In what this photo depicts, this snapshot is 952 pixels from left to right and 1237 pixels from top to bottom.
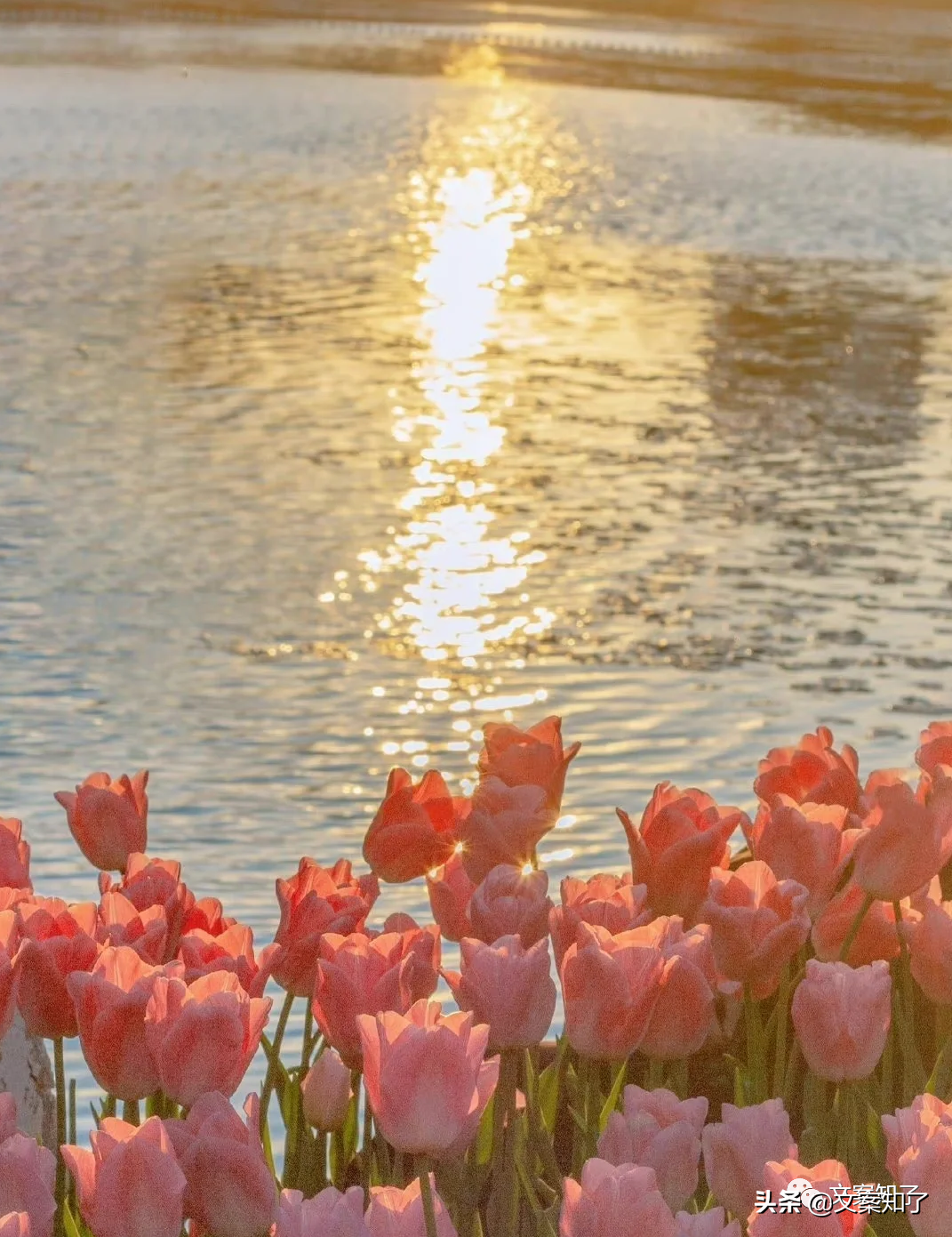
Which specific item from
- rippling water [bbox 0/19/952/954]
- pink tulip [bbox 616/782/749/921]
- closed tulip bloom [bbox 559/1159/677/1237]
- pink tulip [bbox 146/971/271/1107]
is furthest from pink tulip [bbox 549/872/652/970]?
rippling water [bbox 0/19/952/954]

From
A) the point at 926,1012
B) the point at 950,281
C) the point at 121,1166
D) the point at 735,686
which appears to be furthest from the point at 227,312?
the point at 121,1166

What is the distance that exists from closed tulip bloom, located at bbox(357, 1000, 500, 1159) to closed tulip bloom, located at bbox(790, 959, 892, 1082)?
1.32 feet

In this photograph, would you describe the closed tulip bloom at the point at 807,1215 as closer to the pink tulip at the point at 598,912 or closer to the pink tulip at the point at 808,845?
the pink tulip at the point at 598,912

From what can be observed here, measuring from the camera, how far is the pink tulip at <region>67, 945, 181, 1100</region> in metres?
1.62

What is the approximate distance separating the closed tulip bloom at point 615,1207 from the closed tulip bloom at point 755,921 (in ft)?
1.70

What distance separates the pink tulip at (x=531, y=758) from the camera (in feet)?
6.90

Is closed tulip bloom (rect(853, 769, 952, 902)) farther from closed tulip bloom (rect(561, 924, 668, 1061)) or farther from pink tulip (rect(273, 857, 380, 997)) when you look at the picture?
pink tulip (rect(273, 857, 380, 997))

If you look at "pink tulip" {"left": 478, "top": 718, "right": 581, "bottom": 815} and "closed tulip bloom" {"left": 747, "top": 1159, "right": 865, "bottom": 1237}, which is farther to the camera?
"pink tulip" {"left": 478, "top": 718, "right": 581, "bottom": 815}

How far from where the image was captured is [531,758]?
211 centimetres

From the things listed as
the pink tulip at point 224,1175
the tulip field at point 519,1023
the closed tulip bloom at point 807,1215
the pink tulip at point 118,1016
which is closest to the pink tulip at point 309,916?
the tulip field at point 519,1023

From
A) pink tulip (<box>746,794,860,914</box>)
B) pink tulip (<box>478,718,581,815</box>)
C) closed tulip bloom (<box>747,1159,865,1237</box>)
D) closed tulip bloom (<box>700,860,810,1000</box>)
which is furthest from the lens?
pink tulip (<box>478,718,581,815</box>)

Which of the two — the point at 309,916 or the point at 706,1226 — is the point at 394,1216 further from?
the point at 309,916

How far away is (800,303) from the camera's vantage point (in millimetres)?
11758

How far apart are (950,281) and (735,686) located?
309 inches
